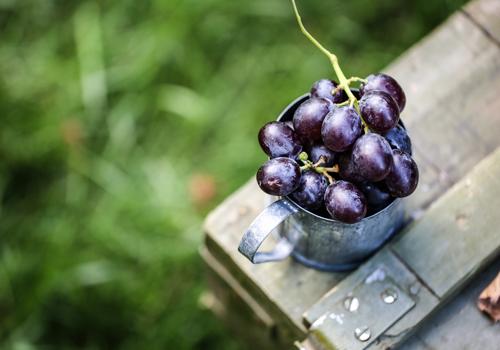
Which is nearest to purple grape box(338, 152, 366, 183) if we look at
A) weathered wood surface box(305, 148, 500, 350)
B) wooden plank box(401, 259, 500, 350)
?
weathered wood surface box(305, 148, 500, 350)

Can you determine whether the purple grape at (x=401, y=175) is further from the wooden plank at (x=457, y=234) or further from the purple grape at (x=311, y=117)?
the wooden plank at (x=457, y=234)

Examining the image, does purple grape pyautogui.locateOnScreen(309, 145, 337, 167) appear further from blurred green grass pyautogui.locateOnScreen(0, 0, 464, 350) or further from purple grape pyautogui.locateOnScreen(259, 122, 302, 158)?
blurred green grass pyautogui.locateOnScreen(0, 0, 464, 350)

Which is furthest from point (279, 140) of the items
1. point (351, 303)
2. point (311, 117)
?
point (351, 303)

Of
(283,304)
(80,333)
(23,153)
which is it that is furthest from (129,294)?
(283,304)

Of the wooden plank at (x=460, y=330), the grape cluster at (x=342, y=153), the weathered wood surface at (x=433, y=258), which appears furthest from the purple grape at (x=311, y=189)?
the wooden plank at (x=460, y=330)

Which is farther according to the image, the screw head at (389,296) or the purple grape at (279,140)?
the screw head at (389,296)

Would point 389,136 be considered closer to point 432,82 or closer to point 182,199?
point 432,82
